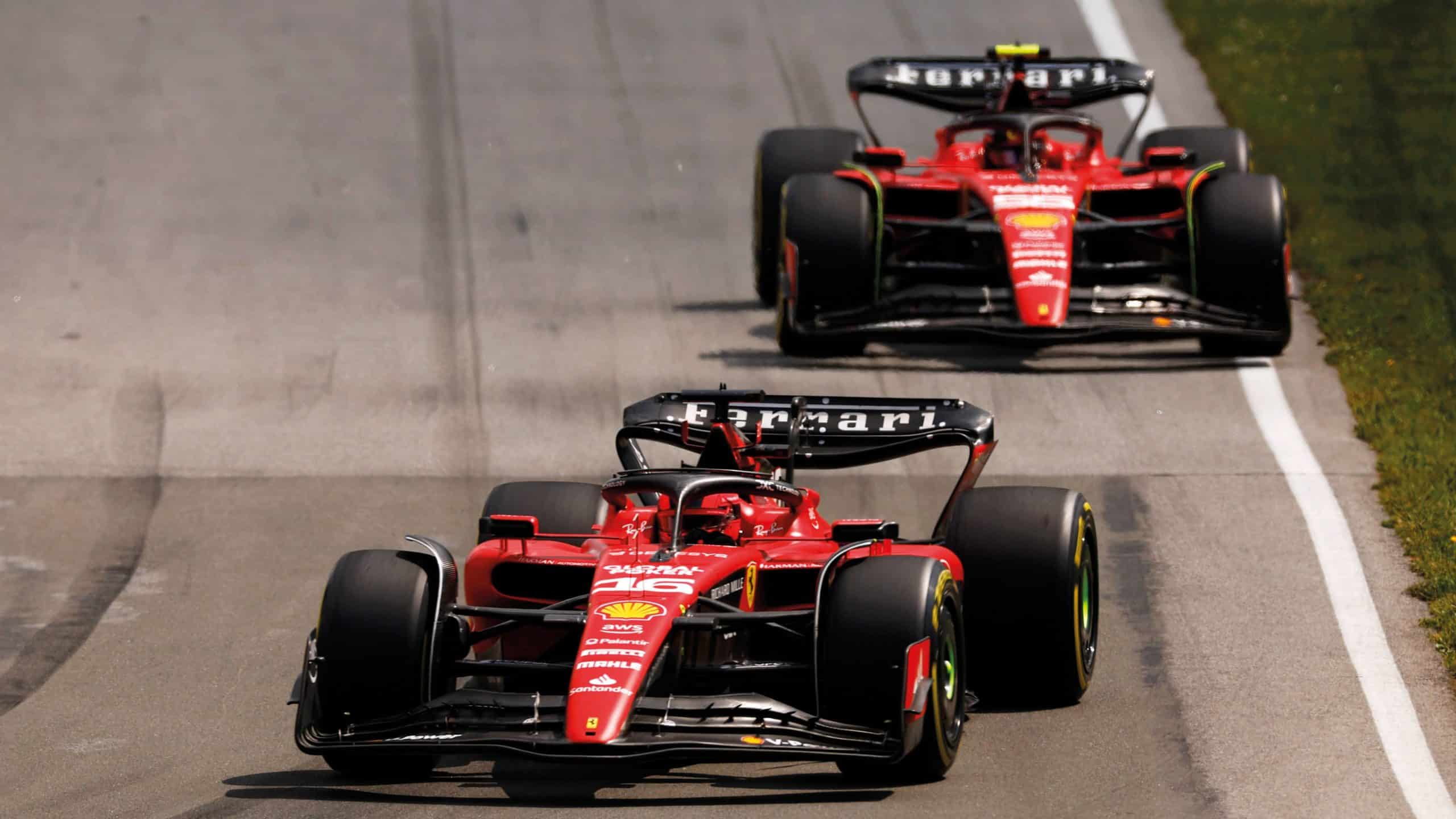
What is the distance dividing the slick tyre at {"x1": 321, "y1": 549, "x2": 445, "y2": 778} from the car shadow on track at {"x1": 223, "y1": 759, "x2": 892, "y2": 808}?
0.15 metres

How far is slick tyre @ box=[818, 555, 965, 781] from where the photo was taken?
886 centimetres

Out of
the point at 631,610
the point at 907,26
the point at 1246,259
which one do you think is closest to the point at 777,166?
the point at 1246,259

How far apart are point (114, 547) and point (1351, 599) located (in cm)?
736

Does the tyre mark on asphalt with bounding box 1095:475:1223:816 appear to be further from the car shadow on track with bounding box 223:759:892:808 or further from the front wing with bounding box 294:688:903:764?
the front wing with bounding box 294:688:903:764

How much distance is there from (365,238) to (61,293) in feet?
9.92

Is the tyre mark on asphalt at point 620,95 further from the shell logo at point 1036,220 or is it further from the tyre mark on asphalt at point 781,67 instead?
the shell logo at point 1036,220

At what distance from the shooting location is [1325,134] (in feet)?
81.6

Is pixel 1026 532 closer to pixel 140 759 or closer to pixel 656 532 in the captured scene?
pixel 656 532

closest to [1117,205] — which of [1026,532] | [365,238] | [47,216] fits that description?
[365,238]

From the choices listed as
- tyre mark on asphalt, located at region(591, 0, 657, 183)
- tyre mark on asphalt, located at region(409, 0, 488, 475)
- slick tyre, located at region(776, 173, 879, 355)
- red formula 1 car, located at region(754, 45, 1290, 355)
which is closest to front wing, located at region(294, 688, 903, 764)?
tyre mark on asphalt, located at region(409, 0, 488, 475)

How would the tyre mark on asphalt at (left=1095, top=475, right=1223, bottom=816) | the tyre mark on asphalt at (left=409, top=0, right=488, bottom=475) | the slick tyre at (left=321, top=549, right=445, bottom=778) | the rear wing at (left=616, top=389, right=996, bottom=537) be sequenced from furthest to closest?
1. the tyre mark on asphalt at (left=409, top=0, right=488, bottom=475)
2. the rear wing at (left=616, top=389, right=996, bottom=537)
3. the tyre mark on asphalt at (left=1095, top=475, right=1223, bottom=816)
4. the slick tyre at (left=321, top=549, right=445, bottom=778)

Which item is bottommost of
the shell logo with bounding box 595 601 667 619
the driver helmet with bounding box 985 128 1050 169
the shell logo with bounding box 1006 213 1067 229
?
the shell logo with bounding box 595 601 667 619

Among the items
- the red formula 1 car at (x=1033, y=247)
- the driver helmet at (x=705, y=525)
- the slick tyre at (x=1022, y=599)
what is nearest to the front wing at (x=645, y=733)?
the driver helmet at (x=705, y=525)

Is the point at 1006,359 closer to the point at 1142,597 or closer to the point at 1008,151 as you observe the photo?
the point at 1008,151
